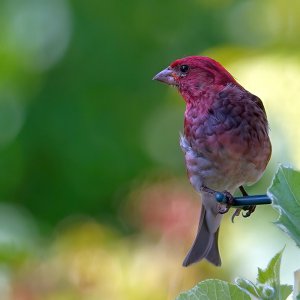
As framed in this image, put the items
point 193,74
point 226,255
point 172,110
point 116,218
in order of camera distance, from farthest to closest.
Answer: point 172,110
point 116,218
point 226,255
point 193,74

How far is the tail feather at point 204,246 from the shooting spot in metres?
2.81

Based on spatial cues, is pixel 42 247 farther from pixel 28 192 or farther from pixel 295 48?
pixel 295 48

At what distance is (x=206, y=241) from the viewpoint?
2918 mm

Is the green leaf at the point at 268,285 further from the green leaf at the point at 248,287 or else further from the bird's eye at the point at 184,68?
the bird's eye at the point at 184,68

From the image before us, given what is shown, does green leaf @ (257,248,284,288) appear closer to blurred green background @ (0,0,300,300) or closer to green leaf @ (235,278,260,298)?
green leaf @ (235,278,260,298)

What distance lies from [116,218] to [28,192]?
2.10 feet

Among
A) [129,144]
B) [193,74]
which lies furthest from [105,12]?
[193,74]

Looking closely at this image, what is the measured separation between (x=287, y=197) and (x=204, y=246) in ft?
5.68

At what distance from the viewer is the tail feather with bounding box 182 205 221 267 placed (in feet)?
9.23

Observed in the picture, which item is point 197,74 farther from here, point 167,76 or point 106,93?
point 106,93

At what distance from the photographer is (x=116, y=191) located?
4.56 m

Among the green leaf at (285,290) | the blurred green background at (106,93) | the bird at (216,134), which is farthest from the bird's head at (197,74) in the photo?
the green leaf at (285,290)

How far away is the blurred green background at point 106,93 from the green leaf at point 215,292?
274 cm

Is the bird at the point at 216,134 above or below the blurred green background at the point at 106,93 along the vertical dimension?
above
